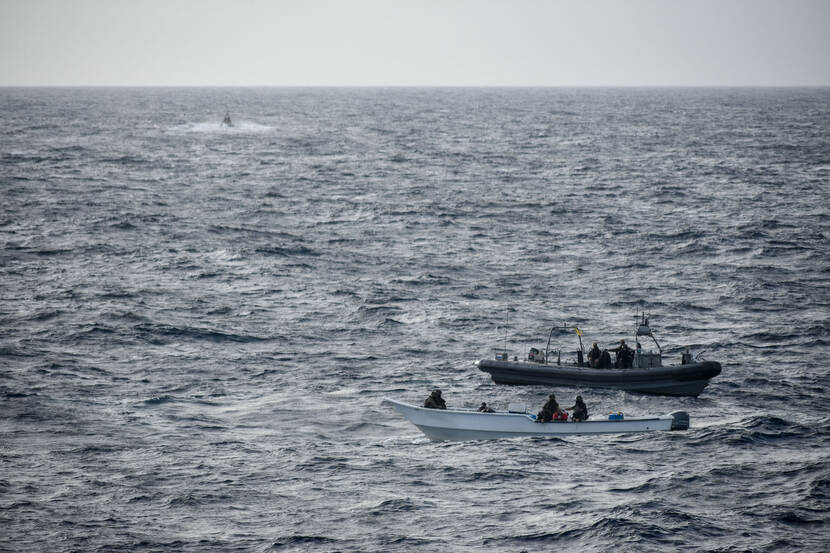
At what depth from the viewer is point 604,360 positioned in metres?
36.1

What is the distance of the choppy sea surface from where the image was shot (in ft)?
82.1

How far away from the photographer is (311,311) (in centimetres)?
4647

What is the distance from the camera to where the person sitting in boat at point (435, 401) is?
3169 centimetres

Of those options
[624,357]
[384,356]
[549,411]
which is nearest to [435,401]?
[549,411]

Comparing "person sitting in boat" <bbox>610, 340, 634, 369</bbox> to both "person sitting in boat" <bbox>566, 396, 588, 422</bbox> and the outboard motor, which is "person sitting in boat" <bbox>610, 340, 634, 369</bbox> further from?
"person sitting in boat" <bbox>566, 396, 588, 422</bbox>

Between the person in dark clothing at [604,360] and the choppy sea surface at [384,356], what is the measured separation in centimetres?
114

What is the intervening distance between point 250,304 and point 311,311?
333cm

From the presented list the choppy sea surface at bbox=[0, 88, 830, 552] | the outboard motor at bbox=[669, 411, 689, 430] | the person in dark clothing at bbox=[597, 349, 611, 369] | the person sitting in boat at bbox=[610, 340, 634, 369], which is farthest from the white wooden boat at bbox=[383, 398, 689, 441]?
the person sitting in boat at bbox=[610, 340, 634, 369]

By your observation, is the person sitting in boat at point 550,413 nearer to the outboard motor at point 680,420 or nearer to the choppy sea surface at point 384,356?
the choppy sea surface at point 384,356

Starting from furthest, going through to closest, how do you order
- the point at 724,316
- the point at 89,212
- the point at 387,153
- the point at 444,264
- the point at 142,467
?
the point at 387,153
the point at 89,212
the point at 444,264
the point at 724,316
the point at 142,467

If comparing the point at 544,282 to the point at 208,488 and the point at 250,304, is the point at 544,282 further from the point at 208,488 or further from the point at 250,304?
the point at 208,488

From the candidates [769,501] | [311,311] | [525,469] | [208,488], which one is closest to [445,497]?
[525,469]

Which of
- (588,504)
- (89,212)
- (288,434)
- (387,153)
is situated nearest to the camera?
(588,504)

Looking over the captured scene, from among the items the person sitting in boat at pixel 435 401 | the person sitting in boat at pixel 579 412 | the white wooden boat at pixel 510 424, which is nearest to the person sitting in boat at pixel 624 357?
the white wooden boat at pixel 510 424
